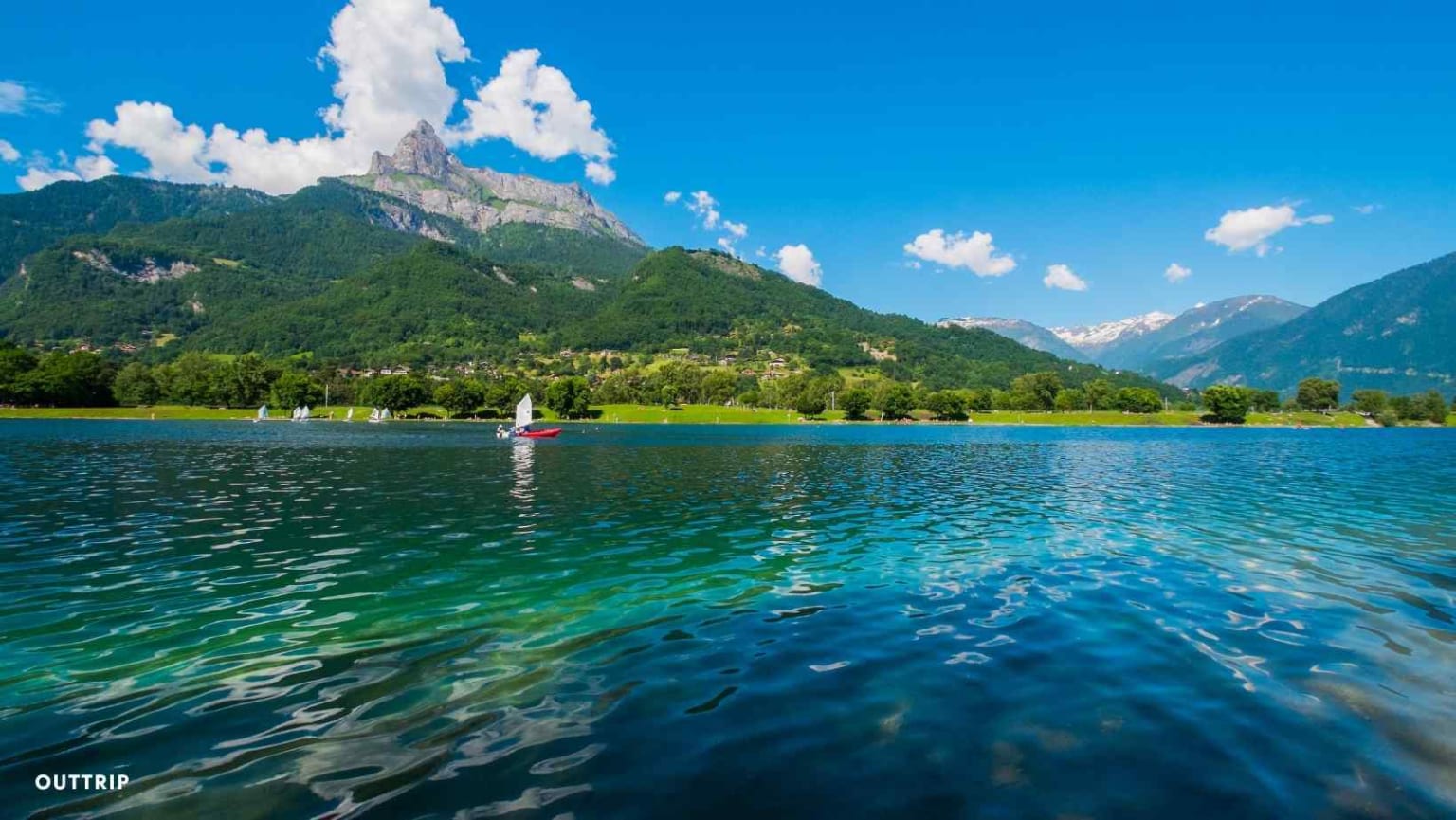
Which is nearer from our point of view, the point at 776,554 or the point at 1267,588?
the point at 1267,588

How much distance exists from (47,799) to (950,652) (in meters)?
13.5

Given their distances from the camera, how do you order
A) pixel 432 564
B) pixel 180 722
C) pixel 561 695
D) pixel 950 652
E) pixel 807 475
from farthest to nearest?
pixel 807 475 → pixel 432 564 → pixel 950 652 → pixel 561 695 → pixel 180 722

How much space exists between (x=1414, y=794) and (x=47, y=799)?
16.2m

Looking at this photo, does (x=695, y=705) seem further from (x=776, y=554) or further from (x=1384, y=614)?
(x=1384, y=614)

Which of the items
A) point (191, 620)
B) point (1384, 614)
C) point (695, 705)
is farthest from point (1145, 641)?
point (191, 620)

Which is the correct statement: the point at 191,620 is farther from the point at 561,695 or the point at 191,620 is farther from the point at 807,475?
the point at 807,475

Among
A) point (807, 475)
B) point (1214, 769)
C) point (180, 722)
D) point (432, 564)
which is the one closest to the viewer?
point (1214, 769)

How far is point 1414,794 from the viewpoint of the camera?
27.1ft

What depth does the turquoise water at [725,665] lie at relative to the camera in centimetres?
835

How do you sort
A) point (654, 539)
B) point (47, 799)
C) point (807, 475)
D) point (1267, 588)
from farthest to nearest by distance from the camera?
point (807, 475) < point (654, 539) < point (1267, 588) < point (47, 799)

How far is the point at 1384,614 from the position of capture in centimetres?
1647

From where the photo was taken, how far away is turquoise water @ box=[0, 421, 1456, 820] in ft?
27.4

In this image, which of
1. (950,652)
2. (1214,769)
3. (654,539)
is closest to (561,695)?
(950,652)

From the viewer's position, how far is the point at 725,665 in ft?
41.4
